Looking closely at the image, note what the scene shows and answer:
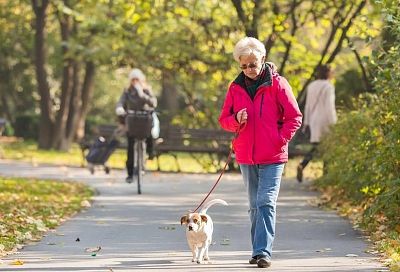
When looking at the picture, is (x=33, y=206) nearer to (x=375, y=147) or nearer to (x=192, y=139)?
(x=375, y=147)

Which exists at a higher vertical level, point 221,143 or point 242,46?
point 242,46

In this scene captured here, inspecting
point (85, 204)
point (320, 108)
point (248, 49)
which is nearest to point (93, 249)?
point (248, 49)

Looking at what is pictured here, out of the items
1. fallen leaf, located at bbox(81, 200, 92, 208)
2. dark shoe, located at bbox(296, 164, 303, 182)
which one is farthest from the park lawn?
dark shoe, located at bbox(296, 164, 303, 182)

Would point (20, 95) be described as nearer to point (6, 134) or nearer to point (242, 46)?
point (6, 134)

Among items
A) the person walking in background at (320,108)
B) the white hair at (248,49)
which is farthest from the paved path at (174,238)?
the white hair at (248,49)

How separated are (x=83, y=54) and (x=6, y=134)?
20.5m

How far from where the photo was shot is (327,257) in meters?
9.57

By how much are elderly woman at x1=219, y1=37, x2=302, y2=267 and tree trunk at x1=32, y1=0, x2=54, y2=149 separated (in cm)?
2300

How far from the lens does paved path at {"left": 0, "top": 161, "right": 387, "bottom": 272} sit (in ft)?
29.8

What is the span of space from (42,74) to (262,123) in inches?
933

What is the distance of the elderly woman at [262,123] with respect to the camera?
8.95 metres

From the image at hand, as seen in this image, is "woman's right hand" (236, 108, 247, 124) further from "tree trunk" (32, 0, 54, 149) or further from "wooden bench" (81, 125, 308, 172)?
"tree trunk" (32, 0, 54, 149)

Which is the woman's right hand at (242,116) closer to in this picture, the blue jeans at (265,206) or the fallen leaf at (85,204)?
the blue jeans at (265,206)

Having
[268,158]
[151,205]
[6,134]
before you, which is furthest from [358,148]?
[6,134]
